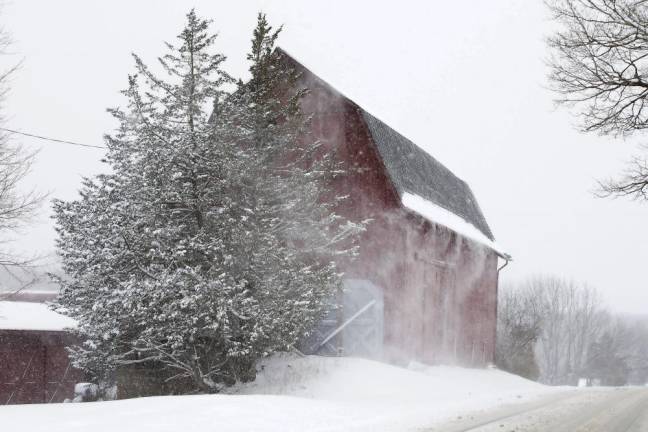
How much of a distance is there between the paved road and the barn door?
460 centimetres

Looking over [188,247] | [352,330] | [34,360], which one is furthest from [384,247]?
[34,360]

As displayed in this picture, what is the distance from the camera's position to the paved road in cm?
805

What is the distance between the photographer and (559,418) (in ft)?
30.7

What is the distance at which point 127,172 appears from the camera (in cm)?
1134

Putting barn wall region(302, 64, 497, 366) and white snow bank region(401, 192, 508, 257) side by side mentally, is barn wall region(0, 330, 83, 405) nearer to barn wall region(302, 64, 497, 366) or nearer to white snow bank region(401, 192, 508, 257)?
barn wall region(302, 64, 497, 366)


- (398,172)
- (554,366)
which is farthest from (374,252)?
(554,366)

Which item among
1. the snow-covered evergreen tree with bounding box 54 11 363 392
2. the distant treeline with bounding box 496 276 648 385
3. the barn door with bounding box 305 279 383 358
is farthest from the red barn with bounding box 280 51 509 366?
the distant treeline with bounding box 496 276 648 385

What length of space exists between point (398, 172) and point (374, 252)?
267cm

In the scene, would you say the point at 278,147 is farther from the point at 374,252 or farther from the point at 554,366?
the point at 554,366

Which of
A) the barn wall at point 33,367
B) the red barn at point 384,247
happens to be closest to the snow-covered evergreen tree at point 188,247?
the red barn at point 384,247

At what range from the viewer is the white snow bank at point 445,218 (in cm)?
1644

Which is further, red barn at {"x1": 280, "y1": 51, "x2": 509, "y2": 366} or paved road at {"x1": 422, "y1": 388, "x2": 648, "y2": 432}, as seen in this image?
red barn at {"x1": 280, "y1": 51, "x2": 509, "y2": 366}

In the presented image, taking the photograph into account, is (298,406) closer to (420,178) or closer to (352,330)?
(352,330)

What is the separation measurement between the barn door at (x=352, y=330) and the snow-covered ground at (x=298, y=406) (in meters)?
1.73
